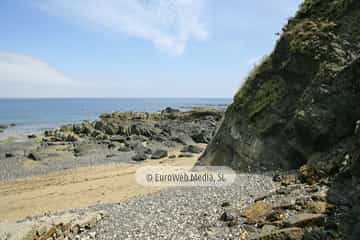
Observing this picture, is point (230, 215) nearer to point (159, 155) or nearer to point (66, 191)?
point (66, 191)

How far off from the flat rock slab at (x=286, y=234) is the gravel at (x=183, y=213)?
1062 millimetres

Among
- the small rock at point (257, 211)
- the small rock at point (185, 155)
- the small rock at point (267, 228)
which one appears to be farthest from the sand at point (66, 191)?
the small rock at point (267, 228)

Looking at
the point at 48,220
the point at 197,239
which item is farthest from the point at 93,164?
the point at 197,239

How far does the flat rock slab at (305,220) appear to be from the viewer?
8.38 meters

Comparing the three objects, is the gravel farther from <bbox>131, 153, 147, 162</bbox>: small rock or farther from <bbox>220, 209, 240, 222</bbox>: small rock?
<bbox>131, 153, 147, 162</bbox>: small rock

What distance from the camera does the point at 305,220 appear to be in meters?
8.48

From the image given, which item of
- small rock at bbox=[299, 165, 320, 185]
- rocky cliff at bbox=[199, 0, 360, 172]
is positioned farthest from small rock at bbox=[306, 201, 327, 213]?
rocky cliff at bbox=[199, 0, 360, 172]

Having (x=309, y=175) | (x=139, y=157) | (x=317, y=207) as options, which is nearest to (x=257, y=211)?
(x=317, y=207)

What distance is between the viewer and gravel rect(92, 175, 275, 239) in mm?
10062

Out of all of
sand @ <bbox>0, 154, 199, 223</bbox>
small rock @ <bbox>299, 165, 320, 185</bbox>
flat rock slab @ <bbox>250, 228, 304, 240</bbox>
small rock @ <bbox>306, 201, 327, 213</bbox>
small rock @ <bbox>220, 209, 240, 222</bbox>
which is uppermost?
small rock @ <bbox>299, 165, 320, 185</bbox>

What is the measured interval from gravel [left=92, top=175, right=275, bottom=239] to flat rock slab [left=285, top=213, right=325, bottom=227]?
56.8 inches

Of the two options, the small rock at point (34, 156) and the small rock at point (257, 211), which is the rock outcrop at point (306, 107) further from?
the small rock at point (34, 156)

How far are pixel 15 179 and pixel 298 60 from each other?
70.8 ft

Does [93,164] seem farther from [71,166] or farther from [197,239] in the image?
[197,239]
